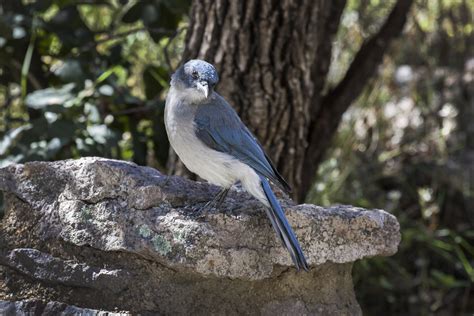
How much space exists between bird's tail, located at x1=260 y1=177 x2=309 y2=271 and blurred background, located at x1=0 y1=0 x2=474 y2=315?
6.13ft

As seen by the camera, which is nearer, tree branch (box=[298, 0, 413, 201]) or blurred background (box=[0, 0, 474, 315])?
blurred background (box=[0, 0, 474, 315])

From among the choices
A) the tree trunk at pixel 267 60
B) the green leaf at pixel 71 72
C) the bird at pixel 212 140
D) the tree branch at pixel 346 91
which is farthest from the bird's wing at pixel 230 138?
the tree branch at pixel 346 91

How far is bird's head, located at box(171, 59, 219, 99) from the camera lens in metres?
3.60

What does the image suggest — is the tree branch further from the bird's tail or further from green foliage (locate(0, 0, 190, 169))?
Result: the bird's tail

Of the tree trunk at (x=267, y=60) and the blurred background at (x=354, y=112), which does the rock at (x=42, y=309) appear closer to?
the blurred background at (x=354, y=112)

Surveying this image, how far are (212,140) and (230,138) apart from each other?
0.27 feet

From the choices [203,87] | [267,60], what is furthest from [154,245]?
[267,60]

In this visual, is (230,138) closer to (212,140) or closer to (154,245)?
(212,140)

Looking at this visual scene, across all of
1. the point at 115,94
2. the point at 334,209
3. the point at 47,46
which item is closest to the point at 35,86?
the point at 47,46

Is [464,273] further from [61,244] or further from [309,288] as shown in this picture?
[61,244]

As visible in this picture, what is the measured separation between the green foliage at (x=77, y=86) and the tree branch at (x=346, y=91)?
3.67ft

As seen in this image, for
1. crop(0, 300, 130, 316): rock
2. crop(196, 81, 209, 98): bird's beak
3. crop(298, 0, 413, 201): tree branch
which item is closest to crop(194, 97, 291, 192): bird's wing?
crop(196, 81, 209, 98): bird's beak

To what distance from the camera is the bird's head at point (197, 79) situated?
Result: 3604 mm

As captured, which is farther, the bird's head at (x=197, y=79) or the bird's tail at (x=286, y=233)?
the bird's head at (x=197, y=79)
